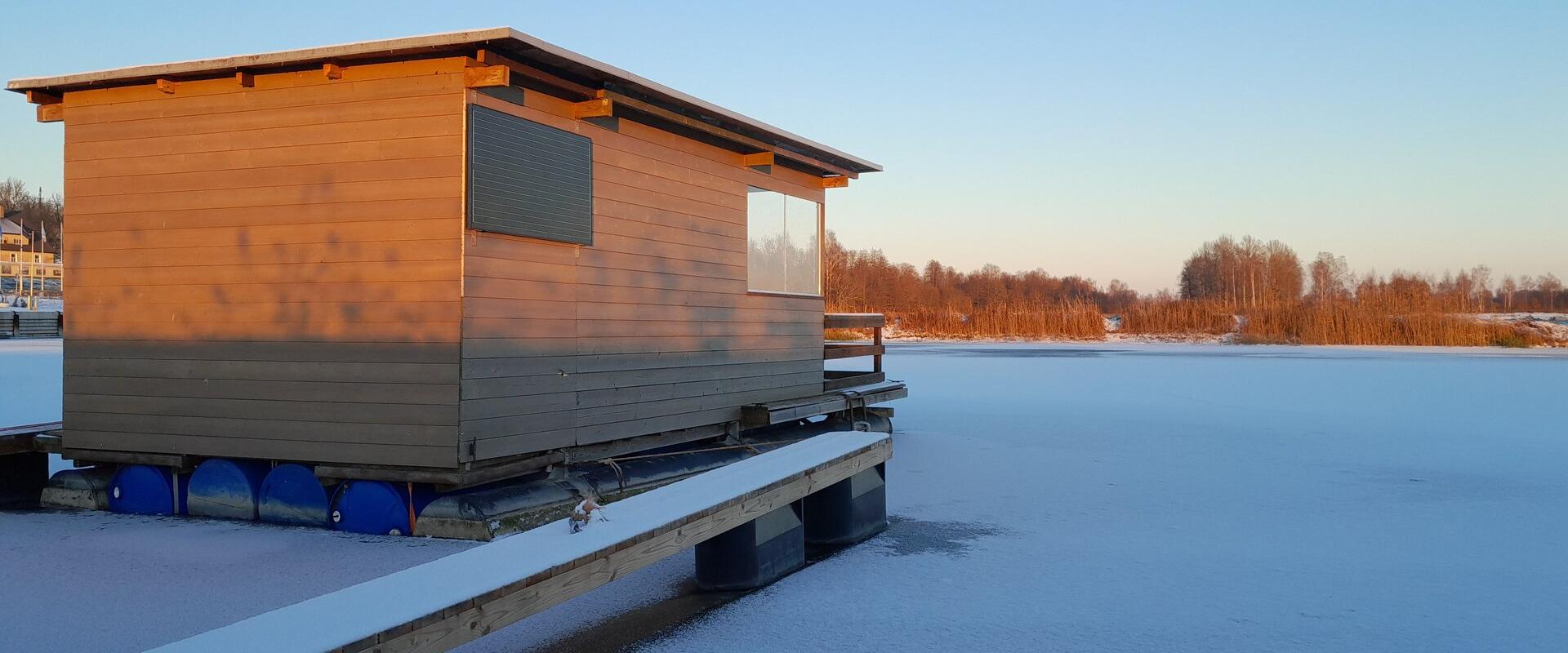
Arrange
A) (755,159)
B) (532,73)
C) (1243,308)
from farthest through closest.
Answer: (1243,308)
(755,159)
(532,73)

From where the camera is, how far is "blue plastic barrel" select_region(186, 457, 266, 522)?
6.67 metres

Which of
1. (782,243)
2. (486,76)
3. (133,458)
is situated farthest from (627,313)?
(133,458)

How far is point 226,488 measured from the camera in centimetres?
671

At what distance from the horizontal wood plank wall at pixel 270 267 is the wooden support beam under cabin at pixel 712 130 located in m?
1.38

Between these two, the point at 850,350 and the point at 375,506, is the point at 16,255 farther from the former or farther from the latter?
the point at 375,506

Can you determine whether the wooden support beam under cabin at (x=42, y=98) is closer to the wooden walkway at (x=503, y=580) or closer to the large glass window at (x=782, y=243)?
the large glass window at (x=782, y=243)

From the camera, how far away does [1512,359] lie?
24984 millimetres

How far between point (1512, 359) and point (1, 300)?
6027cm

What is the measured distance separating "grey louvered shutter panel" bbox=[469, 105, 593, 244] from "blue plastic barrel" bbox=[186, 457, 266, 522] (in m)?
2.35

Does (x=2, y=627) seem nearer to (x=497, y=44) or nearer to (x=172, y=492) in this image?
(x=172, y=492)

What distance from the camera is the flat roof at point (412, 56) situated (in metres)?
6.05

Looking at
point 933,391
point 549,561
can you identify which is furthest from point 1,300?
point 549,561

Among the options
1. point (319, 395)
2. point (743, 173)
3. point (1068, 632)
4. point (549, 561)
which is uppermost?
point (743, 173)

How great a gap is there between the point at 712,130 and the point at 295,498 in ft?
13.6
